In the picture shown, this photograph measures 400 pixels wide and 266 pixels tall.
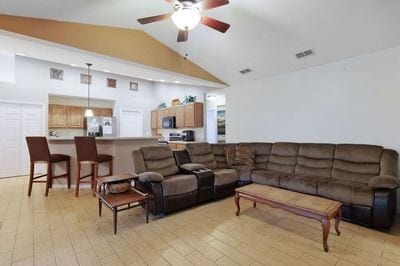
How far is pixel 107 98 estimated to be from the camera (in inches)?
283

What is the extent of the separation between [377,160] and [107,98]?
7.34 m

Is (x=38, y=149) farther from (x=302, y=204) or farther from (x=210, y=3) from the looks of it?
(x=302, y=204)

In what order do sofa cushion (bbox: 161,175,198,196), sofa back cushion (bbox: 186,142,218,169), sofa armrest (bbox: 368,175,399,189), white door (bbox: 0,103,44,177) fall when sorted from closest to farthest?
sofa armrest (bbox: 368,175,399,189) < sofa cushion (bbox: 161,175,198,196) < sofa back cushion (bbox: 186,142,218,169) < white door (bbox: 0,103,44,177)

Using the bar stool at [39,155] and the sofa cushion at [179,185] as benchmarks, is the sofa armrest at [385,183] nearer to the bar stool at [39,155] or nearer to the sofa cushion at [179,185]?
the sofa cushion at [179,185]

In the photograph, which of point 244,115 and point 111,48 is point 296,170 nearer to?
point 244,115

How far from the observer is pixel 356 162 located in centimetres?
321

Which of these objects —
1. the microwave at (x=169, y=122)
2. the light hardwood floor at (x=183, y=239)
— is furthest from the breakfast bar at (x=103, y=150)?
the microwave at (x=169, y=122)

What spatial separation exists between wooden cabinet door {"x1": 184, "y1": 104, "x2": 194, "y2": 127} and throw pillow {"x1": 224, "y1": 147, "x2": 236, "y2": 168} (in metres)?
1.97

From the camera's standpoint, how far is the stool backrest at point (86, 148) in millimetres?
3793

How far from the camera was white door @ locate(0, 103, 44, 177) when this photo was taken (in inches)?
211

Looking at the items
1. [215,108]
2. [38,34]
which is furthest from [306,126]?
[38,34]

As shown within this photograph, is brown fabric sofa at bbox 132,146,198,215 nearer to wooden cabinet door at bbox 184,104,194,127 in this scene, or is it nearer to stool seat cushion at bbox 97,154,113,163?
stool seat cushion at bbox 97,154,113,163

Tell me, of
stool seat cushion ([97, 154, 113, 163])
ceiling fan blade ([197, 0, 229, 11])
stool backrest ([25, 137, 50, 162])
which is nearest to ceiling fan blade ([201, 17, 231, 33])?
ceiling fan blade ([197, 0, 229, 11])

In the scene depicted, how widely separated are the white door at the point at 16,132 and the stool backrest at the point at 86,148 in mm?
3052
